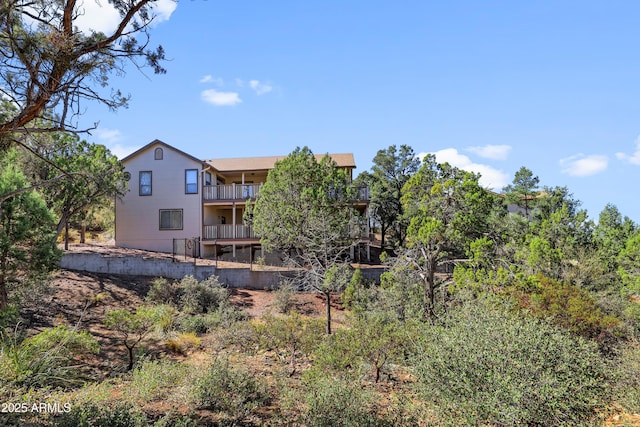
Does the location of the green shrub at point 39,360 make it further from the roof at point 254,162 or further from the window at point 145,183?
the roof at point 254,162

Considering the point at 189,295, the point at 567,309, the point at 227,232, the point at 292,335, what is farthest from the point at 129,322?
the point at 227,232

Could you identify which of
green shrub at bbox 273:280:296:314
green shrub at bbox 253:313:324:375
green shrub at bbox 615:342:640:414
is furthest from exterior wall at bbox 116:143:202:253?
green shrub at bbox 615:342:640:414

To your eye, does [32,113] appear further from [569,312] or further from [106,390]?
[569,312]

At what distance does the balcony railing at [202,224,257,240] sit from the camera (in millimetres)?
24406

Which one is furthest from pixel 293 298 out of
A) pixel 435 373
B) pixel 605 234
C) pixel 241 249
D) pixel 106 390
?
pixel 605 234

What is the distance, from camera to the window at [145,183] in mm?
25562

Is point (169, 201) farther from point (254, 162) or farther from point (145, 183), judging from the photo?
point (254, 162)

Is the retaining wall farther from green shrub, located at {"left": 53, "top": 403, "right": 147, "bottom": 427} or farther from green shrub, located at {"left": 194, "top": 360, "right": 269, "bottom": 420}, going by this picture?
green shrub, located at {"left": 53, "top": 403, "right": 147, "bottom": 427}

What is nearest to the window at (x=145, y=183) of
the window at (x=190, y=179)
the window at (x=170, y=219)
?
the window at (x=170, y=219)

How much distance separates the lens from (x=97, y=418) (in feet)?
20.3

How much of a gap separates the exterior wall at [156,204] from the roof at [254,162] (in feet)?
8.17

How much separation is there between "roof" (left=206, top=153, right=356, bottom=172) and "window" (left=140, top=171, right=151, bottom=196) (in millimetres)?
4177

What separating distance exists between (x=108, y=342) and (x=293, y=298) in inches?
320

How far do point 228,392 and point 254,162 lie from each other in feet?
69.7
